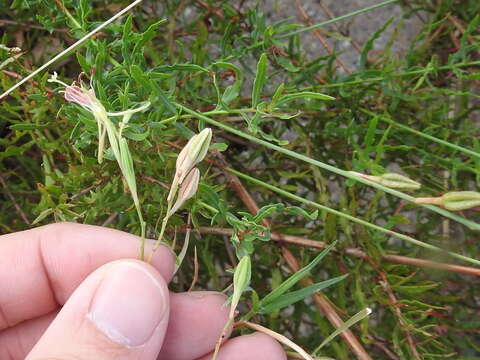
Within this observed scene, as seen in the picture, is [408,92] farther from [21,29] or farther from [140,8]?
[21,29]

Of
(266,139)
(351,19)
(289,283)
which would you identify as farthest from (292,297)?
(351,19)

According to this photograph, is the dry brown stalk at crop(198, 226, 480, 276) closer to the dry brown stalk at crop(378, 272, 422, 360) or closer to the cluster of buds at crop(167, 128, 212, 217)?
the dry brown stalk at crop(378, 272, 422, 360)

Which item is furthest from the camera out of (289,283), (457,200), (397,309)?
(397,309)

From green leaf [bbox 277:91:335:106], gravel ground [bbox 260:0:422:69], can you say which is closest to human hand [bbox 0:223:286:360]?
green leaf [bbox 277:91:335:106]

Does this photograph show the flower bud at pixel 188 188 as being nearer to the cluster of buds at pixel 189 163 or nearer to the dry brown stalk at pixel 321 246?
the cluster of buds at pixel 189 163

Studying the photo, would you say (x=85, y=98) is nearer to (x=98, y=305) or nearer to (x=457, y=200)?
(x=98, y=305)

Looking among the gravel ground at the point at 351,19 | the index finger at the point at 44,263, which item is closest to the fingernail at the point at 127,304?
the index finger at the point at 44,263

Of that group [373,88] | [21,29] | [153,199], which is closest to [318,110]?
[373,88]
